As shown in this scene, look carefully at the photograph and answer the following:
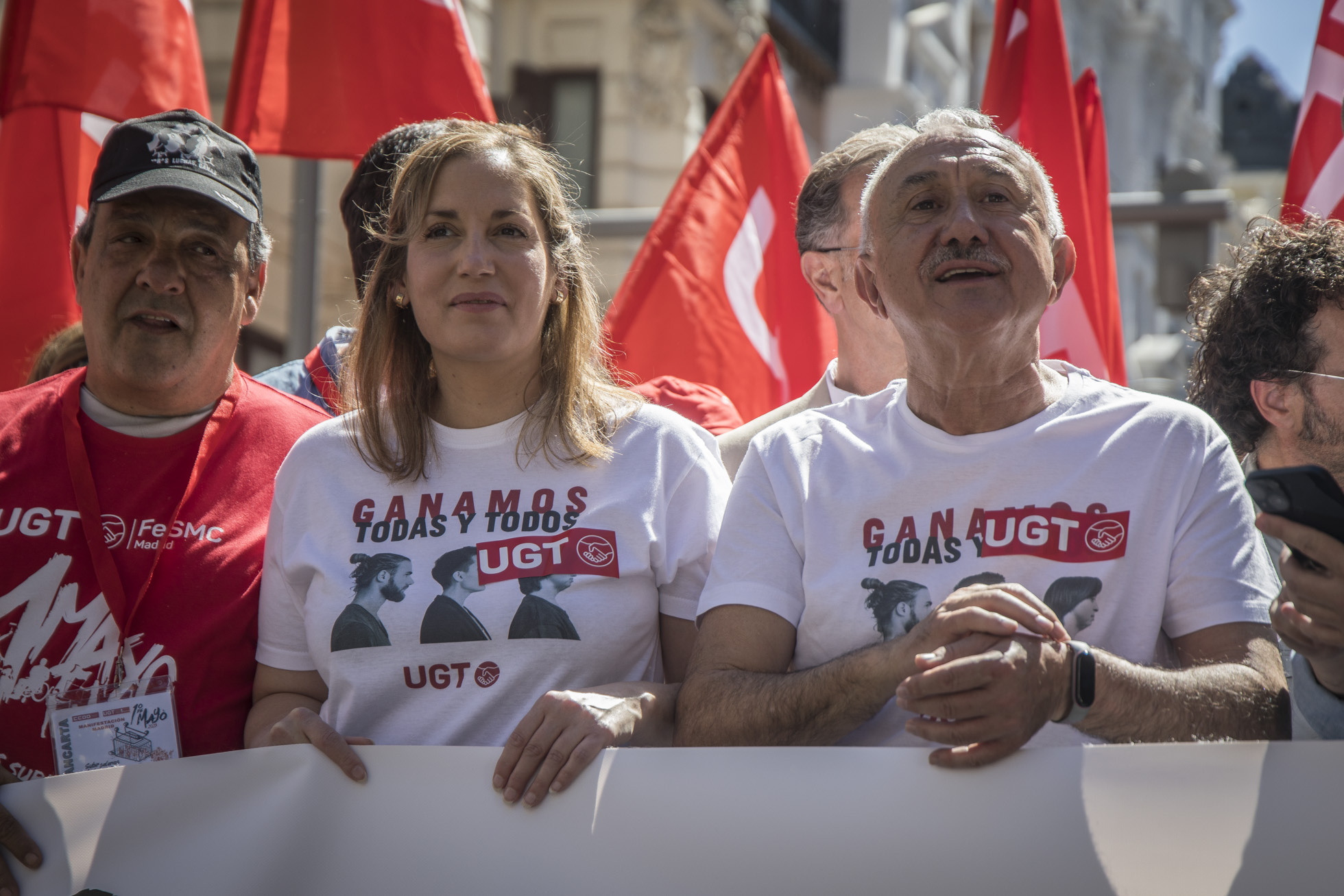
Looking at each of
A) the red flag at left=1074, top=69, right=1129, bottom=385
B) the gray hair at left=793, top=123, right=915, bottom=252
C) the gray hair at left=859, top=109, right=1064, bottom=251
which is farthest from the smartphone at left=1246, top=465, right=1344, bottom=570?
the red flag at left=1074, top=69, right=1129, bottom=385

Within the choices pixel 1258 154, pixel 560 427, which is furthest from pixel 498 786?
pixel 1258 154

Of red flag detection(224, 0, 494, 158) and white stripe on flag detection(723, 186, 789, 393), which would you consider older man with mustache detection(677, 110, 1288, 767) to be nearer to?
white stripe on flag detection(723, 186, 789, 393)

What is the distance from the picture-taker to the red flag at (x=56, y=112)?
437 centimetres

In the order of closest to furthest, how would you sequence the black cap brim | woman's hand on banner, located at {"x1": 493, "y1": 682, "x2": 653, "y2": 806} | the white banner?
the white banner
woman's hand on banner, located at {"x1": 493, "y1": 682, "x2": 653, "y2": 806}
the black cap brim

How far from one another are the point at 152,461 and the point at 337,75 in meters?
2.01

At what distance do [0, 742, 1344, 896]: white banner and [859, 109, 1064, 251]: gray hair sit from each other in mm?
1038

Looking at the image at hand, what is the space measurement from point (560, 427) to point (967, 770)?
1.01m

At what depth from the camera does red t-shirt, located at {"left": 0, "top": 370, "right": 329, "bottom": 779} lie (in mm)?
2635

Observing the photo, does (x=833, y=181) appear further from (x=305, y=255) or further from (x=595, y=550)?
(x=305, y=255)

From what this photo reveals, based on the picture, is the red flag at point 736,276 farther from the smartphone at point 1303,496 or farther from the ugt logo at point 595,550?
the smartphone at point 1303,496

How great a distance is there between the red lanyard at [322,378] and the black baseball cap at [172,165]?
0.56m

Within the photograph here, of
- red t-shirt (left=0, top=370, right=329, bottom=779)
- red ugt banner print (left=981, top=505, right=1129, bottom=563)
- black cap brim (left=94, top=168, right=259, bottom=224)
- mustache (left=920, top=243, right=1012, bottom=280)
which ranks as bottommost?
red t-shirt (left=0, top=370, right=329, bottom=779)

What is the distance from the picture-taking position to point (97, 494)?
279 centimetres

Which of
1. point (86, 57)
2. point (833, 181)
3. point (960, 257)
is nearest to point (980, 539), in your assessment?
point (960, 257)
